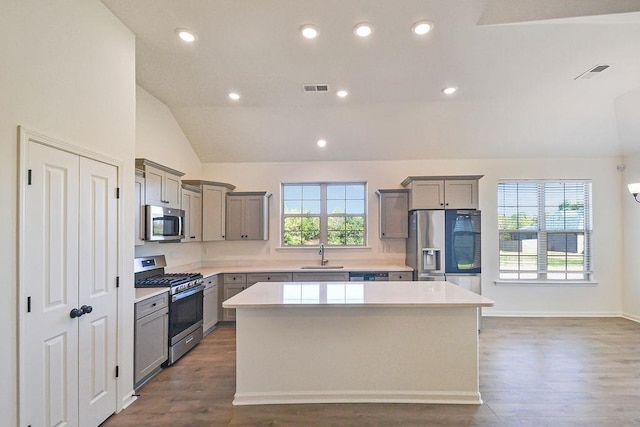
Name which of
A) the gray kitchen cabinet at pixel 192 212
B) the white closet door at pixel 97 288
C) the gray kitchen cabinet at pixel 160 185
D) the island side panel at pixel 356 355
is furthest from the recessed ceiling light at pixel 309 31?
the gray kitchen cabinet at pixel 192 212

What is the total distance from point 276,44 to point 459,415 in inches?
138

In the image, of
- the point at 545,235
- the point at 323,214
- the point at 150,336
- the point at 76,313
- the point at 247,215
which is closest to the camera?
the point at 76,313

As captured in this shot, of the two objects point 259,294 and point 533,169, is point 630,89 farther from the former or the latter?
point 259,294

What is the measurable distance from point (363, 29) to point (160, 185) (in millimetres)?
2748

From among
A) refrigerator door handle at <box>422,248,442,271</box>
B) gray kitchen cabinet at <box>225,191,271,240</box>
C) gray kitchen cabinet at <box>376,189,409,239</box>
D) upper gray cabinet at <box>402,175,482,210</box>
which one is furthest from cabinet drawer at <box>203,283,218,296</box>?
upper gray cabinet at <box>402,175,482,210</box>

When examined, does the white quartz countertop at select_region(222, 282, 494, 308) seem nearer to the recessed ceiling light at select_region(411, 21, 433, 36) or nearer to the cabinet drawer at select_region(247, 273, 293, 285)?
the cabinet drawer at select_region(247, 273, 293, 285)

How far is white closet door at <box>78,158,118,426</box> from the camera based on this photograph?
224 centimetres

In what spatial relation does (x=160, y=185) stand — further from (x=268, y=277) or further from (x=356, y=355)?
(x=356, y=355)

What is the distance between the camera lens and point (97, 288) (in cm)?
237

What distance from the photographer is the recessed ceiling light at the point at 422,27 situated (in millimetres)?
2622

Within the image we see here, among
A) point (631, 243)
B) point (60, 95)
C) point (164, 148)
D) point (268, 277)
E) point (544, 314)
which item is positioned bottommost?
point (544, 314)

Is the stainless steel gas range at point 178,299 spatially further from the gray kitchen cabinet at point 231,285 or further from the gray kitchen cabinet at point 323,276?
the gray kitchen cabinet at point 323,276

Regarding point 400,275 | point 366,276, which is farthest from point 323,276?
point 400,275

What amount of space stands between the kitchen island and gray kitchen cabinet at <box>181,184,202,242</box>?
2193mm
